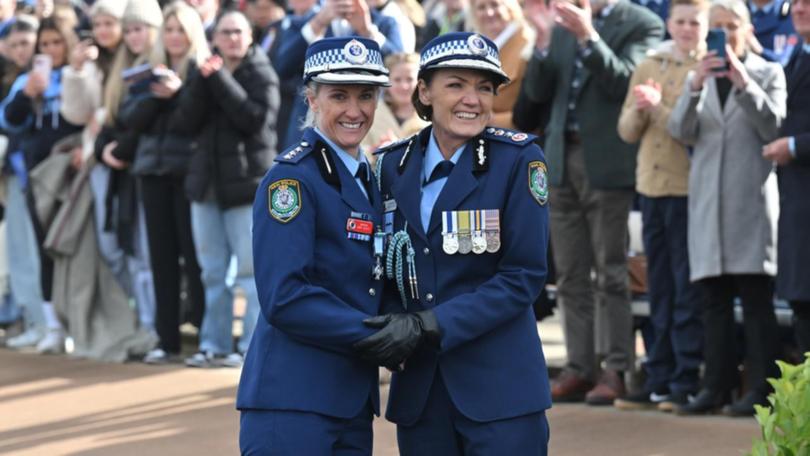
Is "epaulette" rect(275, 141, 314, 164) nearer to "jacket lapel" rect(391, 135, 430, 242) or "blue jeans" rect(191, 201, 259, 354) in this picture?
"jacket lapel" rect(391, 135, 430, 242)

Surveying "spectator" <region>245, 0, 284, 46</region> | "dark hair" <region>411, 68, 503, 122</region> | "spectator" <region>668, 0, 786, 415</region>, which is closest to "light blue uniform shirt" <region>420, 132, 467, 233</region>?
"dark hair" <region>411, 68, 503, 122</region>

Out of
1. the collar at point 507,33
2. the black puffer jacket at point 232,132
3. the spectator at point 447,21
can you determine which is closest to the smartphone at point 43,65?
the black puffer jacket at point 232,132

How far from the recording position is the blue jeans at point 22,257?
39.2 ft

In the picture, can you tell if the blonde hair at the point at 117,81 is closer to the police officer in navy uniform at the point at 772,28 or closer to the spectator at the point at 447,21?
the spectator at the point at 447,21

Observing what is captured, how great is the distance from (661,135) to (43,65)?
4.99 meters

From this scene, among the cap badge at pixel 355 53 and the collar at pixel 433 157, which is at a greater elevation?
the cap badge at pixel 355 53

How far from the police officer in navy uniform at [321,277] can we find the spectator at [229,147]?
5.38m

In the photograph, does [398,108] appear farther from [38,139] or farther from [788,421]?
[788,421]

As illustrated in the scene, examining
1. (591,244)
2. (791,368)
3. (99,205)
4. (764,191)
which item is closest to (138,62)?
(99,205)

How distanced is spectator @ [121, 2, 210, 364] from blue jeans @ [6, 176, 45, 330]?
5.21 feet

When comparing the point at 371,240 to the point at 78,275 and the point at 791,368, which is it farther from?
the point at 78,275

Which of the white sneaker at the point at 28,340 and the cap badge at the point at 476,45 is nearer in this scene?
the cap badge at the point at 476,45

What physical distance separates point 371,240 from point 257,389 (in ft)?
1.73

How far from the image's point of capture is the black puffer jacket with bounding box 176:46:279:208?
10.0 metres
